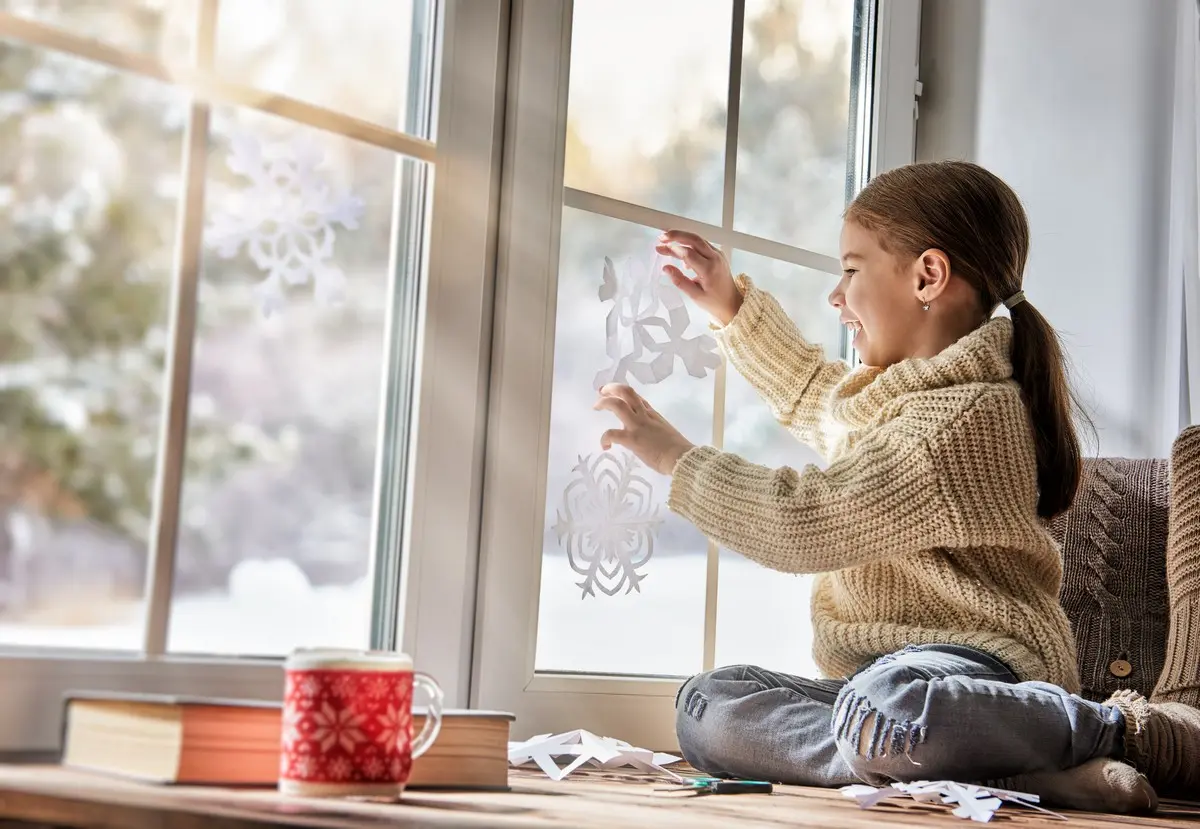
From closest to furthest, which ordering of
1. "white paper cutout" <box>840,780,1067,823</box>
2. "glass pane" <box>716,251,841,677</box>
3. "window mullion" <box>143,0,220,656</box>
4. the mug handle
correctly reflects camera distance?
the mug handle
"white paper cutout" <box>840,780,1067,823</box>
"window mullion" <box>143,0,220,656</box>
"glass pane" <box>716,251,841,677</box>

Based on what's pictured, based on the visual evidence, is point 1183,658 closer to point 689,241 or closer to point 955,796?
point 955,796

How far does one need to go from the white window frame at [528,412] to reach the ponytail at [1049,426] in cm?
53

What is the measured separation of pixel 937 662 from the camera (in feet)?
4.35

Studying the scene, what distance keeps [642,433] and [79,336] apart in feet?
2.00

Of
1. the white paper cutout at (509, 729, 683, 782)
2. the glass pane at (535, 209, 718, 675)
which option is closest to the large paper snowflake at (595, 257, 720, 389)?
the glass pane at (535, 209, 718, 675)

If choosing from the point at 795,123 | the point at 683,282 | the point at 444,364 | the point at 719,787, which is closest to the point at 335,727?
the point at 719,787

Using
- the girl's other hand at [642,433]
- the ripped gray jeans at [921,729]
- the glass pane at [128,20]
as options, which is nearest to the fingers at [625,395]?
the girl's other hand at [642,433]

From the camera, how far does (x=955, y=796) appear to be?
1.15m

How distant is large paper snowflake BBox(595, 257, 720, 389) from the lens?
158 cm

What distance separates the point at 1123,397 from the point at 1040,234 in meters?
0.29

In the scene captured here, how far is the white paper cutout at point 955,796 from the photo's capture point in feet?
3.60

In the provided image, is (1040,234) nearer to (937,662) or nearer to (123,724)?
(937,662)

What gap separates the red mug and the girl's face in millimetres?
947

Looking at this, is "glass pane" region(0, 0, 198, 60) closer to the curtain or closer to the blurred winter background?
the blurred winter background
